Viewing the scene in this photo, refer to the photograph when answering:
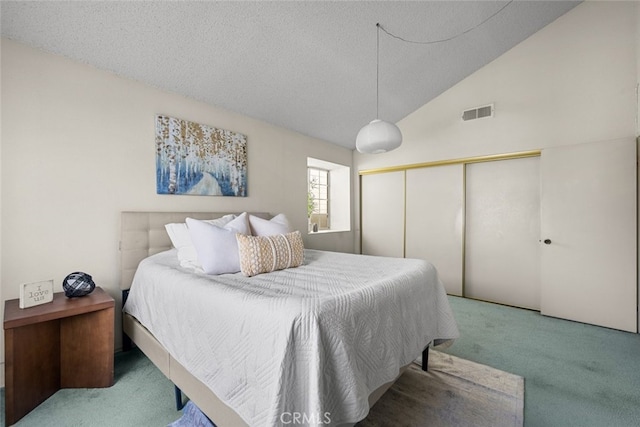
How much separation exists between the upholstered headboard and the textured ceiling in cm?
117

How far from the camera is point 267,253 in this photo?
1880 millimetres

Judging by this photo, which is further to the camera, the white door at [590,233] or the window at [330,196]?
the window at [330,196]

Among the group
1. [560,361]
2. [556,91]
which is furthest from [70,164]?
[556,91]

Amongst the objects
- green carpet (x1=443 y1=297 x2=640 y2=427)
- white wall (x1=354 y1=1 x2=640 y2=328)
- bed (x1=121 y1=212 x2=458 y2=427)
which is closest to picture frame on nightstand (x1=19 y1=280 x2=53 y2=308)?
bed (x1=121 y1=212 x2=458 y2=427)

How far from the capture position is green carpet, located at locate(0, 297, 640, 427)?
4.89 feet

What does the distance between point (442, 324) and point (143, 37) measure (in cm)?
294

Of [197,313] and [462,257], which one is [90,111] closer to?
[197,313]

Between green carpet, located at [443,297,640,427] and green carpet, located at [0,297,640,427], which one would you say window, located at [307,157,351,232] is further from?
green carpet, located at [0,297,640,427]

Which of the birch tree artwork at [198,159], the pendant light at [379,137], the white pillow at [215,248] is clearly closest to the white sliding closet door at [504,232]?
the pendant light at [379,137]

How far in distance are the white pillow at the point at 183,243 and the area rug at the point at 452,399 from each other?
59.2 inches

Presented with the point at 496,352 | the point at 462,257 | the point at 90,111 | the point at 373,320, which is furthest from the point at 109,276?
the point at 462,257

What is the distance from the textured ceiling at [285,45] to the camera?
1.79 m

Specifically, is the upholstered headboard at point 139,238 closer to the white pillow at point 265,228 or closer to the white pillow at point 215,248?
the white pillow at point 215,248

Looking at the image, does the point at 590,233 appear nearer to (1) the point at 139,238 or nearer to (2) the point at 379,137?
(2) the point at 379,137
